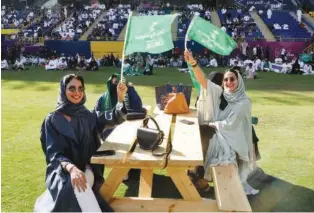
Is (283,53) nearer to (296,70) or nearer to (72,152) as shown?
(296,70)

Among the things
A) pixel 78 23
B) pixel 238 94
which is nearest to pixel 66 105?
pixel 238 94

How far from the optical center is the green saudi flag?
4.05 metres

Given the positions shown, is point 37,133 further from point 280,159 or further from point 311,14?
point 311,14

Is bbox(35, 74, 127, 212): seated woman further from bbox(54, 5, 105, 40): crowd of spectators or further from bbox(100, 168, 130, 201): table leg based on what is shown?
bbox(54, 5, 105, 40): crowd of spectators

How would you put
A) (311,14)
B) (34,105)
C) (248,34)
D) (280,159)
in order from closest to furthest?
(280,159) < (34,105) < (248,34) < (311,14)

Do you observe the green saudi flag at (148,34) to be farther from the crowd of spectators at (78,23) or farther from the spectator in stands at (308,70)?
the crowd of spectators at (78,23)

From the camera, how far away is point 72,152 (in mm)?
3549

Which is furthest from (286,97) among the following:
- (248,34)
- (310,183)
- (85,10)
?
→ (85,10)

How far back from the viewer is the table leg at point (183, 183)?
3.49 meters

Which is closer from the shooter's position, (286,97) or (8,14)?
(286,97)

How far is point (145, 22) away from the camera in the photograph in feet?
13.5

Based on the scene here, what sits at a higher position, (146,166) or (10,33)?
(146,166)

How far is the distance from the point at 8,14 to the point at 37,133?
1156 inches

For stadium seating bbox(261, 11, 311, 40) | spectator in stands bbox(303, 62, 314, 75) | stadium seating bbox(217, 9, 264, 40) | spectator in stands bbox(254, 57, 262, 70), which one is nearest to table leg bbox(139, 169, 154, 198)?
spectator in stands bbox(303, 62, 314, 75)
